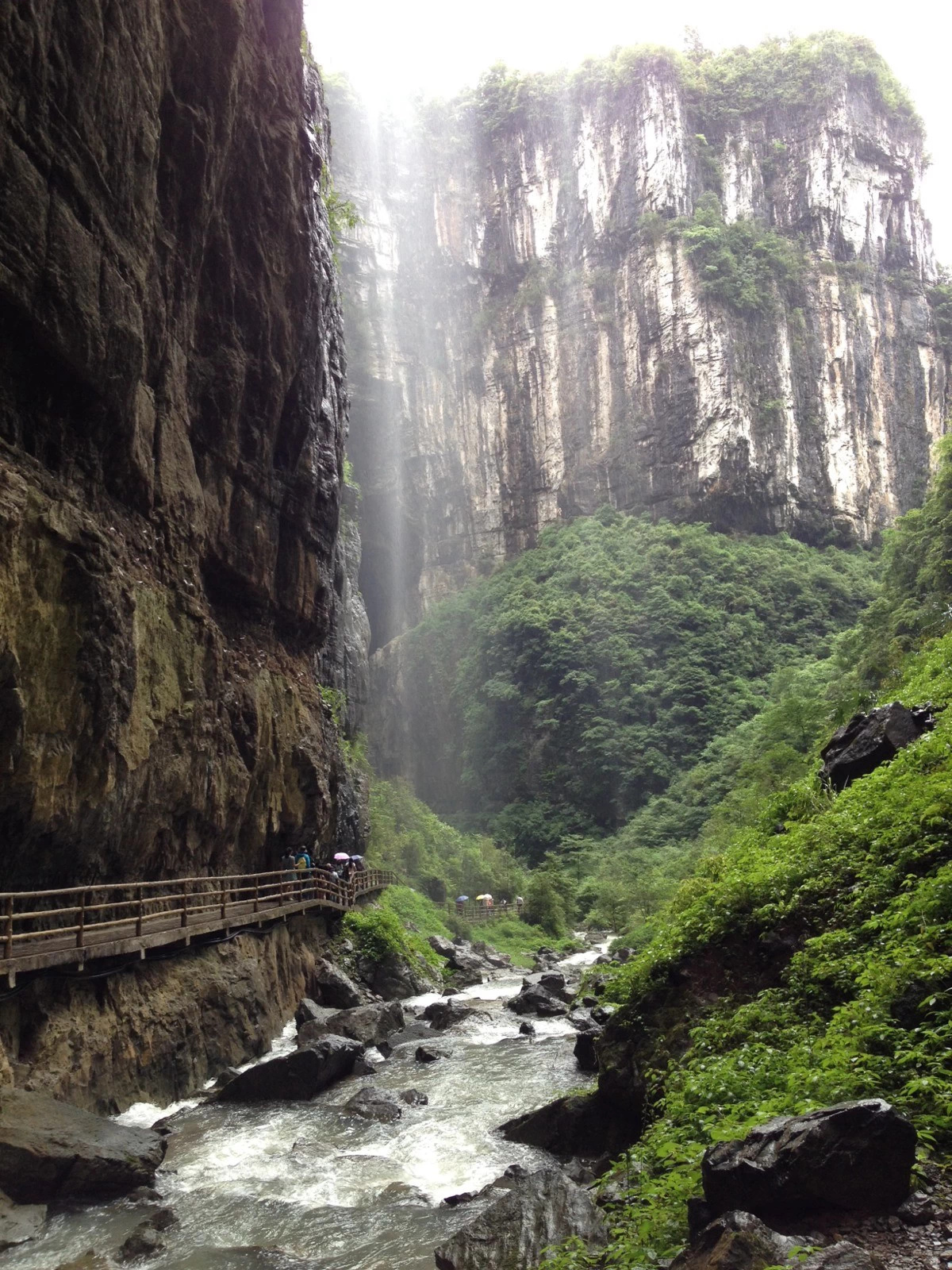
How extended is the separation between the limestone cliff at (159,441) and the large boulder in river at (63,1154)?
3193mm

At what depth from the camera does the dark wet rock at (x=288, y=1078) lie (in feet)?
40.8

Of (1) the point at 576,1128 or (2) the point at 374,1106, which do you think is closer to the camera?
(1) the point at 576,1128

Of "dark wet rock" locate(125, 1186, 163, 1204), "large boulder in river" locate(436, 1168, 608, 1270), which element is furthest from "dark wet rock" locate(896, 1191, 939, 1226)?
"dark wet rock" locate(125, 1186, 163, 1204)

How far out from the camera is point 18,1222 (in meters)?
7.72

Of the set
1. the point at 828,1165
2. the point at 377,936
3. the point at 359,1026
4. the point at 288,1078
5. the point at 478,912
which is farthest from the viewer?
the point at 478,912

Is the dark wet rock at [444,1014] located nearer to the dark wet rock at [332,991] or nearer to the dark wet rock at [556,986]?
the dark wet rock at [332,991]

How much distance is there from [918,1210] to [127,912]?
41.1 feet

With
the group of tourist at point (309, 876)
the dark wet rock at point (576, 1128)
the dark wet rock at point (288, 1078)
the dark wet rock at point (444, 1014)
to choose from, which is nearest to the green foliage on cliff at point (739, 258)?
the group of tourist at point (309, 876)

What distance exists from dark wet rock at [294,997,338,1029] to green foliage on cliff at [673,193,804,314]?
66092mm

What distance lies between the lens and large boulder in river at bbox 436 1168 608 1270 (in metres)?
6.39

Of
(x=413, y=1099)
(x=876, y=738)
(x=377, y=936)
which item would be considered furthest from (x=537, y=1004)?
(x=876, y=738)

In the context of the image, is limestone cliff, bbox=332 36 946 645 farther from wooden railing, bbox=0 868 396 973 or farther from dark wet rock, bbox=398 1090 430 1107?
dark wet rock, bbox=398 1090 430 1107

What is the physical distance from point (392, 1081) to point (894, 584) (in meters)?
19.9

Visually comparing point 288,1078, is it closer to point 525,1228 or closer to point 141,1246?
point 141,1246
